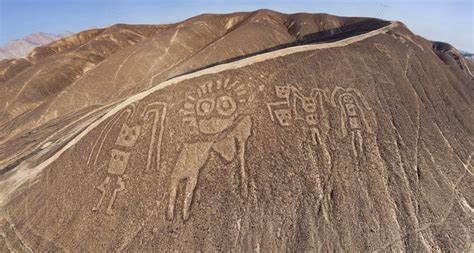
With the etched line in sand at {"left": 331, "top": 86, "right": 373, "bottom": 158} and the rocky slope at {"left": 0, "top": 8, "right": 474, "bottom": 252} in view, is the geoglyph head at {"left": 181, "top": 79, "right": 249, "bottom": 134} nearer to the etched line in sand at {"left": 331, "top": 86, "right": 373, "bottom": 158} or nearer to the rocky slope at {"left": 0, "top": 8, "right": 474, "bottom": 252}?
the rocky slope at {"left": 0, "top": 8, "right": 474, "bottom": 252}

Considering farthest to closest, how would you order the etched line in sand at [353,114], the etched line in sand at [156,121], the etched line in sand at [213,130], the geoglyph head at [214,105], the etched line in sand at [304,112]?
1. the etched line in sand at [353,114]
2. the etched line in sand at [304,112]
3. the geoglyph head at [214,105]
4. the etched line in sand at [156,121]
5. the etched line in sand at [213,130]

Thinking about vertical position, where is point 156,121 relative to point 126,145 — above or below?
above

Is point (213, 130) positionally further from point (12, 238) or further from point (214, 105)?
point (12, 238)

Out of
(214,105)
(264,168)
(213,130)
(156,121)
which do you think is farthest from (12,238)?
(264,168)

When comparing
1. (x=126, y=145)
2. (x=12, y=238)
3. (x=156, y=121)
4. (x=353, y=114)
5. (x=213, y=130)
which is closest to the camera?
(x=12, y=238)

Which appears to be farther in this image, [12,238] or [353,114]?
[353,114]

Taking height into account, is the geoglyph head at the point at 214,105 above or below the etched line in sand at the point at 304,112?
above

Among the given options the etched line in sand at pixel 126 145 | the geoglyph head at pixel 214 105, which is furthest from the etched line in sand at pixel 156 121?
the geoglyph head at pixel 214 105

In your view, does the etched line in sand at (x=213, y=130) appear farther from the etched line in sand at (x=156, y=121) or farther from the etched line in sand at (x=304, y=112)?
the etched line in sand at (x=304, y=112)
